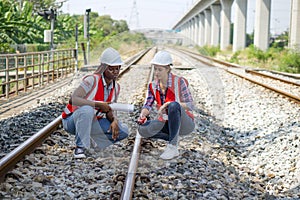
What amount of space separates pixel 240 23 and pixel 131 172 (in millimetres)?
35406

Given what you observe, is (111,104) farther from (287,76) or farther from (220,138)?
(287,76)

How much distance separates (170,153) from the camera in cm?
523

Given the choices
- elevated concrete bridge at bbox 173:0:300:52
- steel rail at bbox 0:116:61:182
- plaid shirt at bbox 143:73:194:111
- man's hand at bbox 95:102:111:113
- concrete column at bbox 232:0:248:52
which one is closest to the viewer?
steel rail at bbox 0:116:61:182

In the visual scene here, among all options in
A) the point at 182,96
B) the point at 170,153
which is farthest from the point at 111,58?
the point at 170,153

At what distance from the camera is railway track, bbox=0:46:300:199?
4.17m

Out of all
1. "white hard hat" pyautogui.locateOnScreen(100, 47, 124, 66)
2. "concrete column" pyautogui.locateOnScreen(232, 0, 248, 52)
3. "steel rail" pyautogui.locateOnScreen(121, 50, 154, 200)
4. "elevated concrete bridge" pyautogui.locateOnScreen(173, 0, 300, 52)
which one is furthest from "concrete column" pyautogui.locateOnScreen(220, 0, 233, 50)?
"white hard hat" pyautogui.locateOnScreen(100, 47, 124, 66)

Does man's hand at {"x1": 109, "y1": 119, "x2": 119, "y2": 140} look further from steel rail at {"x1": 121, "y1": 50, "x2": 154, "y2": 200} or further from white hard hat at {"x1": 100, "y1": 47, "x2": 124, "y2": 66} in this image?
white hard hat at {"x1": 100, "y1": 47, "x2": 124, "y2": 66}

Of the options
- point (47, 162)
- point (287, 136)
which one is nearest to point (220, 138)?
point (287, 136)

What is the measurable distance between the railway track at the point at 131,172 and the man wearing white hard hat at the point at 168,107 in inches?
8.8

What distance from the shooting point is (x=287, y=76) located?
1783 cm

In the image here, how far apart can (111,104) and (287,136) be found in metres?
2.84

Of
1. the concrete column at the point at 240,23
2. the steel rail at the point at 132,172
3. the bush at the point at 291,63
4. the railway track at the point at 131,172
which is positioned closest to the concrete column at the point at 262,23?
the concrete column at the point at 240,23

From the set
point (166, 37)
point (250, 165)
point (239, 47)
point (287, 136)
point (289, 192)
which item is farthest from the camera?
point (239, 47)

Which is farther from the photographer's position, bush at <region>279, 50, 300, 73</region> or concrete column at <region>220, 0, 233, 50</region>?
concrete column at <region>220, 0, 233, 50</region>
